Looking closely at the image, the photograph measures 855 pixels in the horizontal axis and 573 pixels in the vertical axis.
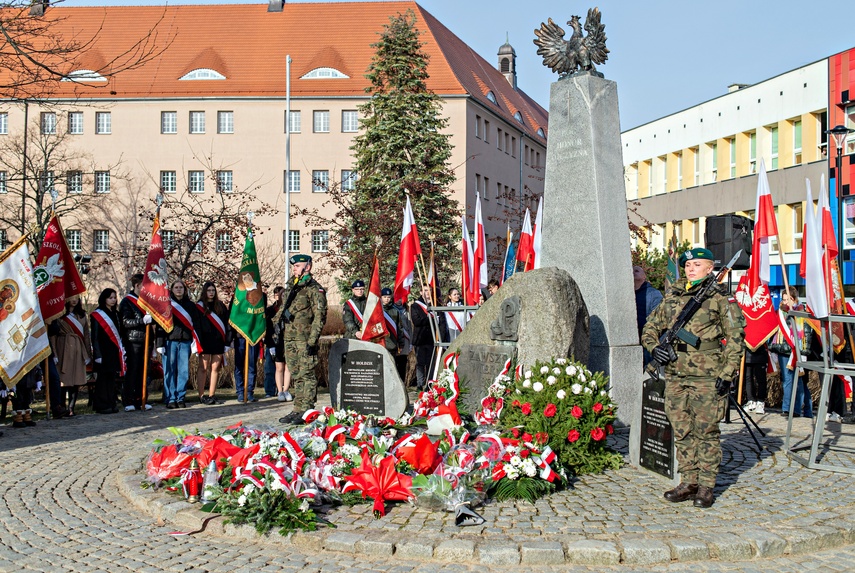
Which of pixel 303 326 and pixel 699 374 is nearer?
pixel 699 374

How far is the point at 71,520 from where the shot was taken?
689cm

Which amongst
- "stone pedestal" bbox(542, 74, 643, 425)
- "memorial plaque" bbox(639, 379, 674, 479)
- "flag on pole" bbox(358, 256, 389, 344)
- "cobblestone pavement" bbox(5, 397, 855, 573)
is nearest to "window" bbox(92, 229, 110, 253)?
"flag on pole" bbox(358, 256, 389, 344)

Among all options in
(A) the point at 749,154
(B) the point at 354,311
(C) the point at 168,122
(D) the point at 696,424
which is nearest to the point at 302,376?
(B) the point at 354,311

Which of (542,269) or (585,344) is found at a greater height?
(542,269)

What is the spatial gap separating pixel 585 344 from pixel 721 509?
302 cm

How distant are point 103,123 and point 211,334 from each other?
43.4 metres

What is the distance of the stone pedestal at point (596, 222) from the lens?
10.3 meters

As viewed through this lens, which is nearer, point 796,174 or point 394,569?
point 394,569

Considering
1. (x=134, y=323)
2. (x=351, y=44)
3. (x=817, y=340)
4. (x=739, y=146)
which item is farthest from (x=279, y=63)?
(x=817, y=340)

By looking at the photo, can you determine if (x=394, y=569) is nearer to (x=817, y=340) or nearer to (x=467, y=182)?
(x=817, y=340)

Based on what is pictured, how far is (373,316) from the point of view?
12.5 metres

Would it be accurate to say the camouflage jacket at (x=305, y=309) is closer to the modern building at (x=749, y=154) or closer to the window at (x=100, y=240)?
the modern building at (x=749, y=154)

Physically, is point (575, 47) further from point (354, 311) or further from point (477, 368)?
point (354, 311)

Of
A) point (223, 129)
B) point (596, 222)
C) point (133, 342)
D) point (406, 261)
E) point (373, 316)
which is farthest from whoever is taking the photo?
point (223, 129)
